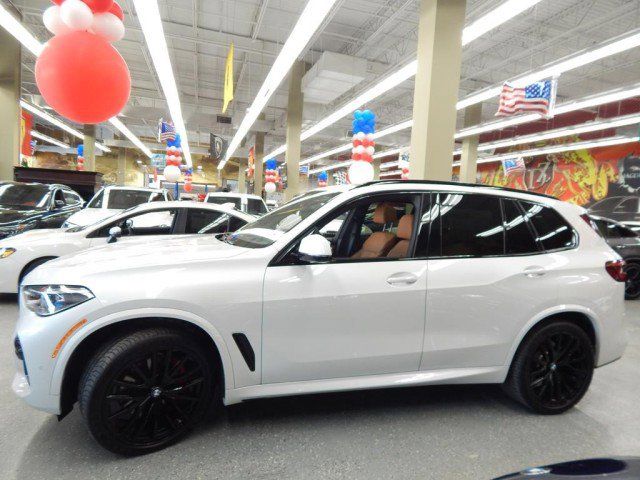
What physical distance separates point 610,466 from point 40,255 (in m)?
5.49

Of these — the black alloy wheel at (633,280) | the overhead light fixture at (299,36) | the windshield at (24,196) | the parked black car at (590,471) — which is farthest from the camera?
the windshield at (24,196)

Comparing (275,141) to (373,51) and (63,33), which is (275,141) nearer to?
(373,51)

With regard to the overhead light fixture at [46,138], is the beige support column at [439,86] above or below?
below

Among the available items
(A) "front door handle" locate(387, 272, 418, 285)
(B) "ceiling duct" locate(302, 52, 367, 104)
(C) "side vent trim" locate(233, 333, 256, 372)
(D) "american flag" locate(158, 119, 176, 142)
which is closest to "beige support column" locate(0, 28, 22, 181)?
(D) "american flag" locate(158, 119, 176, 142)

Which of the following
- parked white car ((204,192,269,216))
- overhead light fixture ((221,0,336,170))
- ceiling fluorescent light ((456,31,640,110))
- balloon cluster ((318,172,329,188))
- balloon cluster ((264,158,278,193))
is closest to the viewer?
overhead light fixture ((221,0,336,170))

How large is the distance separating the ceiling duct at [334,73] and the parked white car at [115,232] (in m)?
7.35

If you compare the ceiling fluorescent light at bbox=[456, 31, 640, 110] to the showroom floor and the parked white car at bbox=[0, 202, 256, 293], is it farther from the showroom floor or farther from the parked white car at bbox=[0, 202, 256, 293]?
the parked white car at bbox=[0, 202, 256, 293]

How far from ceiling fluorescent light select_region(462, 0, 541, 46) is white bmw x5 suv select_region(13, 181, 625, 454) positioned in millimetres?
4782

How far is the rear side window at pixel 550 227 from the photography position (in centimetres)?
279

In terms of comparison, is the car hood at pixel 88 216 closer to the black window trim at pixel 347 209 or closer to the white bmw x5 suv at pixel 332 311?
the white bmw x5 suv at pixel 332 311

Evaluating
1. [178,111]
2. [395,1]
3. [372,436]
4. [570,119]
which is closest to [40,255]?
[372,436]

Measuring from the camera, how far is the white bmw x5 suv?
2.06 m

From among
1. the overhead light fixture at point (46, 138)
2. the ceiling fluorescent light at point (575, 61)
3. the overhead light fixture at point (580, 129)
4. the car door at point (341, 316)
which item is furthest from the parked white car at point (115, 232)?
the overhead light fixture at point (46, 138)

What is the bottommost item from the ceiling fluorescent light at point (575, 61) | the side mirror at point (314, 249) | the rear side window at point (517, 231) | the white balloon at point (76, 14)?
the side mirror at point (314, 249)
